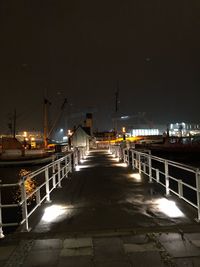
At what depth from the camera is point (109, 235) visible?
5.79m

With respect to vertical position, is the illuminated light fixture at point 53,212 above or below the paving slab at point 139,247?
below

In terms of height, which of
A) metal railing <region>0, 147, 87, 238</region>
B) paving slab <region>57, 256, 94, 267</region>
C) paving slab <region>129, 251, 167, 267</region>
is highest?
metal railing <region>0, 147, 87, 238</region>

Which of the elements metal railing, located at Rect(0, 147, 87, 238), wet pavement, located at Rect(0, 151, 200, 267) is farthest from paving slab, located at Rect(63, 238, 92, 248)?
metal railing, located at Rect(0, 147, 87, 238)

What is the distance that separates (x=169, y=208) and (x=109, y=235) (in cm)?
261

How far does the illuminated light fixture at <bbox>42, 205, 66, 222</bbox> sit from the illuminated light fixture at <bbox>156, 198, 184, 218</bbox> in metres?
2.74

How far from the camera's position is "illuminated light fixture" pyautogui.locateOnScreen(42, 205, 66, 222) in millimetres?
7301

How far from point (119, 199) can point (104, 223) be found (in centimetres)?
266

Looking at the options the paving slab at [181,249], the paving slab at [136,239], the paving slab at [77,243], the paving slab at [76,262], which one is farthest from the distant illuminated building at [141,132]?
the paving slab at [76,262]

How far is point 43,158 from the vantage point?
46.9 meters

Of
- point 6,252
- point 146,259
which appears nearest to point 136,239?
point 146,259

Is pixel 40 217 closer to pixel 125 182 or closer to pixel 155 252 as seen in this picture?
pixel 155 252

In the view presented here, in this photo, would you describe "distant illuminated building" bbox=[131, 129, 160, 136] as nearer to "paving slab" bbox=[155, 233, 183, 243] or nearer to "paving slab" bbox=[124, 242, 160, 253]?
"paving slab" bbox=[155, 233, 183, 243]

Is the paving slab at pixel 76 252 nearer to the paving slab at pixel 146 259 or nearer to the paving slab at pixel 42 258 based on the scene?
the paving slab at pixel 42 258

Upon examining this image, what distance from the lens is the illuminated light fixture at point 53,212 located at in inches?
287
